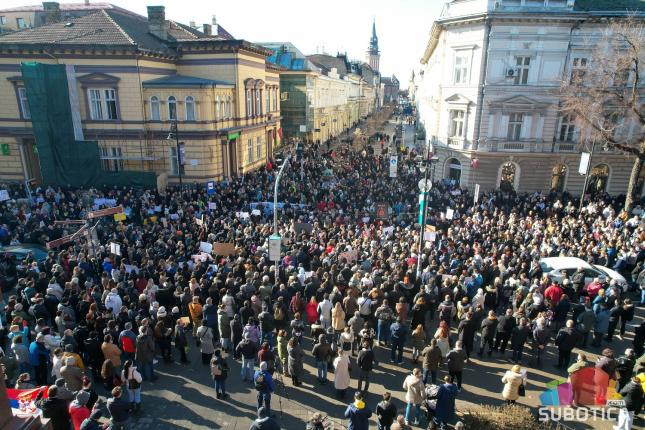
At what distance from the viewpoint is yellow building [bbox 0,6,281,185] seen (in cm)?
2827

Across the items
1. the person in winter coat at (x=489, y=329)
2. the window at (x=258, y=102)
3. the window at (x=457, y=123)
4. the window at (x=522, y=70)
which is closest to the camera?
the person in winter coat at (x=489, y=329)

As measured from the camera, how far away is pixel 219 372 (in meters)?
9.66

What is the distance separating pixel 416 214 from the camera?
2383cm

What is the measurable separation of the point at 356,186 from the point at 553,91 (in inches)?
606

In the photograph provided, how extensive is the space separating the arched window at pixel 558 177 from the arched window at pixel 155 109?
95.5 feet

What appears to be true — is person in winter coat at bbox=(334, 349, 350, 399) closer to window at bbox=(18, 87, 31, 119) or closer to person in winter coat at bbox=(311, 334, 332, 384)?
person in winter coat at bbox=(311, 334, 332, 384)

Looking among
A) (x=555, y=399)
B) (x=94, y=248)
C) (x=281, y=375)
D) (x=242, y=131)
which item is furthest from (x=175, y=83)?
(x=555, y=399)

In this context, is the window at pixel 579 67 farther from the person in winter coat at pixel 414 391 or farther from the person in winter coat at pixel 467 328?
the person in winter coat at pixel 414 391

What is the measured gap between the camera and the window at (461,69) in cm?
3053

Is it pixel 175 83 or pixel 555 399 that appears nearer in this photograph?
pixel 555 399

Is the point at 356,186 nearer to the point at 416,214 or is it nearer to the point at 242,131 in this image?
the point at 416,214

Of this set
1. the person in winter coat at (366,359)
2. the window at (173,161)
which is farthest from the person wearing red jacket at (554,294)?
the window at (173,161)

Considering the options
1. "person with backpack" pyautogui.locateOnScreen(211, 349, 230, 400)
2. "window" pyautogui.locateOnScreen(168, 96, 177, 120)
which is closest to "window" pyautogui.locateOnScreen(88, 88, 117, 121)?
"window" pyautogui.locateOnScreen(168, 96, 177, 120)

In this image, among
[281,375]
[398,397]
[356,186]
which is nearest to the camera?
[398,397]
